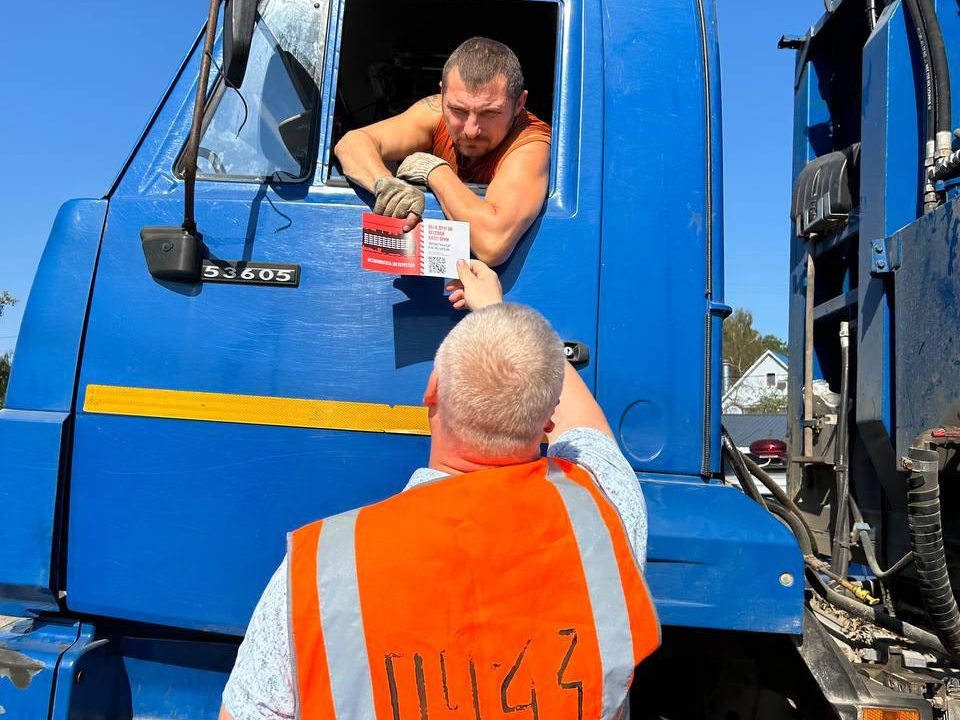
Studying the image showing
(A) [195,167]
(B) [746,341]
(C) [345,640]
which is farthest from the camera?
(B) [746,341]

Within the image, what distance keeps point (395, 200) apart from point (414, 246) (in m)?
0.14

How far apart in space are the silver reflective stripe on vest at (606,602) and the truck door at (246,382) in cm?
78

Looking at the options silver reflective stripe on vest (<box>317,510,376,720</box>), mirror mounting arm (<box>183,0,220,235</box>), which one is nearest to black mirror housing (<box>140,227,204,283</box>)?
mirror mounting arm (<box>183,0,220,235</box>)

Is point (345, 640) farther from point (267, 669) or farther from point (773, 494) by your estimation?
point (773, 494)

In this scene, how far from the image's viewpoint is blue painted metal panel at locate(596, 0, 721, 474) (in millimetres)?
2078

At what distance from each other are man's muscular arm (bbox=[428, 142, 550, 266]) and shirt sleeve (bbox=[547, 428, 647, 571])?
614mm

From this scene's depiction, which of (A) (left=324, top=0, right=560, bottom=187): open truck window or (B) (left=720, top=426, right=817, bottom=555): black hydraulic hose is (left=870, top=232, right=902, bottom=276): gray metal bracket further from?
(A) (left=324, top=0, right=560, bottom=187): open truck window

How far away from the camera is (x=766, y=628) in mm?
1875

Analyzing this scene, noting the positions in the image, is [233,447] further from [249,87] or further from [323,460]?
[249,87]

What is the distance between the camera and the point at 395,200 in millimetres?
2068

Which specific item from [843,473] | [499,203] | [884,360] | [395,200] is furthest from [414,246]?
[843,473]

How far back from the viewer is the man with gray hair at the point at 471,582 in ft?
4.02

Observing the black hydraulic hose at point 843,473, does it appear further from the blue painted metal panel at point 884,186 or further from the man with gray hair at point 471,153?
the man with gray hair at point 471,153

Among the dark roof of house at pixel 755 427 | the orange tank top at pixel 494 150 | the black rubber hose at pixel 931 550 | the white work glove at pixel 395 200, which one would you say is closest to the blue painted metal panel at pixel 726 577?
the black rubber hose at pixel 931 550
